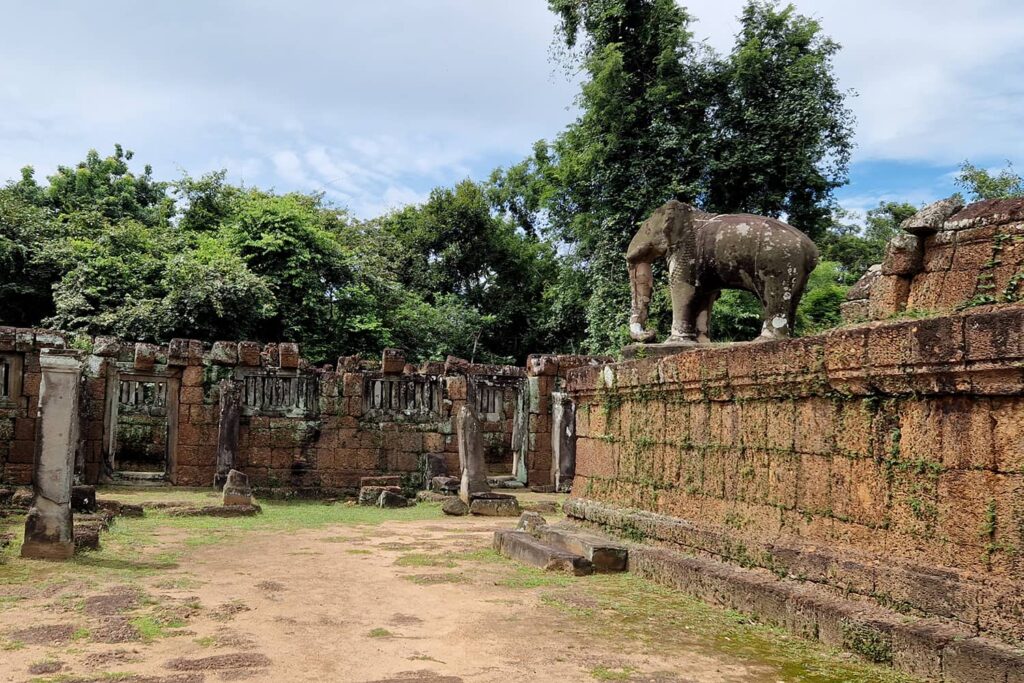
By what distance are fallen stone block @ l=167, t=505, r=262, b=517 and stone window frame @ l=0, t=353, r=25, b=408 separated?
354cm

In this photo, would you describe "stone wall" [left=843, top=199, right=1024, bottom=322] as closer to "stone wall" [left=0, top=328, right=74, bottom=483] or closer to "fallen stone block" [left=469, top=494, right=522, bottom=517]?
"fallen stone block" [left=469, top=494, right=522, bottom=517]

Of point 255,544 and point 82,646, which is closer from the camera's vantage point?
point 82,646

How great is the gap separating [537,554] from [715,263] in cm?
286

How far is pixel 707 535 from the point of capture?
19.7 ft

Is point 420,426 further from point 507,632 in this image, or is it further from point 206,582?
point 507,632

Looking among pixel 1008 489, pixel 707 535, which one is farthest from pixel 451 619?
pixel 1008 489

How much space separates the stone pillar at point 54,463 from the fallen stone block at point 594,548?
13.8 ft

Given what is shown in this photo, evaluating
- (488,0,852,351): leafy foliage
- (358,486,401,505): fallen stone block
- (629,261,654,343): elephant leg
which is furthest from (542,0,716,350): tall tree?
(629,261,654,343): elephant leg

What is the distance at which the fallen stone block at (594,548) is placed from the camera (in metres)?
6.73

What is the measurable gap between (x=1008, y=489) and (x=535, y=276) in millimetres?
26354

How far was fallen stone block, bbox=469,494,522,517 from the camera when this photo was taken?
12359 mm

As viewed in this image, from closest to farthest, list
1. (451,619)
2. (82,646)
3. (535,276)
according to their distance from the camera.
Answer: (82,646)
(451,619)
(535,276)

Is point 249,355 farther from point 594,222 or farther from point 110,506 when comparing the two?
point 594,222

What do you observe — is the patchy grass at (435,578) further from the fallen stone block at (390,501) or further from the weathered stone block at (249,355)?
the weathered stone block at (249,355)
